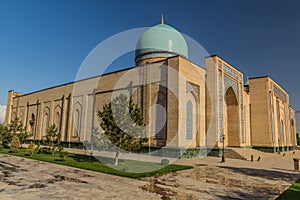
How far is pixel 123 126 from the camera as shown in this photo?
1302cm

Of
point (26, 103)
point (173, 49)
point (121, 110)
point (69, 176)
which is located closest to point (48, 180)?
point (69, 176)

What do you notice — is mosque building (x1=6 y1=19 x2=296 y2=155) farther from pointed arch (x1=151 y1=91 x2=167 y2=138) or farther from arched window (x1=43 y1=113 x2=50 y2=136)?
arched window (x1=43 y1=113 x2=50 y2=136)

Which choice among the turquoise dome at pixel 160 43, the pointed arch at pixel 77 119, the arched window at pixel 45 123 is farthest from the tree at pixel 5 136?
the turquoise dome at pixel 160 43

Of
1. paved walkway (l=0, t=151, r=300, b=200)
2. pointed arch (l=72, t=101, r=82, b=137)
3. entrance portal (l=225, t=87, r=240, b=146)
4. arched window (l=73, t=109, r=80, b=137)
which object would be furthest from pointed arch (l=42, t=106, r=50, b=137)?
entrance portal (l=225, t=87, r=240, b=146)

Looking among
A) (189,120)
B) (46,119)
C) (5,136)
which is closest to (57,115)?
(46,119)

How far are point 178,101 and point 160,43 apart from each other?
26.5 ft

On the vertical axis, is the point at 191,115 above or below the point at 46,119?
above

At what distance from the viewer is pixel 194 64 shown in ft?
64.4

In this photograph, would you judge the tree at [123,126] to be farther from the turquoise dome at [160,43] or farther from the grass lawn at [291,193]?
the turquoise dome at [160,43]

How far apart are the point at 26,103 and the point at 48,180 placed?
2983 centimetres

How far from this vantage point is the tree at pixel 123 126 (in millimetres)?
12906

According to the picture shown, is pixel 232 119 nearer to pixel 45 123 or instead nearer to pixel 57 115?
pixel 57 115

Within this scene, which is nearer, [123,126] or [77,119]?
[123,126]

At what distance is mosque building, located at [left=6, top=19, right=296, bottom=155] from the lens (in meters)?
17.9
